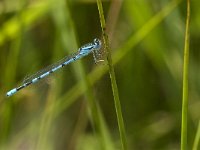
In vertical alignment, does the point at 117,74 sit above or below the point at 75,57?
above

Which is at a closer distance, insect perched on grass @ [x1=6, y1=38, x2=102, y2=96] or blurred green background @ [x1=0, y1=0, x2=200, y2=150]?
insect perched on grass @ [x1=6, y1=38, x2=102, y2=96]

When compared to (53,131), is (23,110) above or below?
above

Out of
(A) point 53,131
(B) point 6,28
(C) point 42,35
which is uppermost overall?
(C) point 42,35

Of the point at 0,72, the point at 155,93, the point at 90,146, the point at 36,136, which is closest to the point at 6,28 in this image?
the point at 0,72

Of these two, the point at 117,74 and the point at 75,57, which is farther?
the point at 117,74

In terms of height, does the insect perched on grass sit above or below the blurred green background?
below

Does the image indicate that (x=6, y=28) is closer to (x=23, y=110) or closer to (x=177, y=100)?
(x=23, y=110)

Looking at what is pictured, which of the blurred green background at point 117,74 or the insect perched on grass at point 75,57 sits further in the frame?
the blurred green background at point 117,74

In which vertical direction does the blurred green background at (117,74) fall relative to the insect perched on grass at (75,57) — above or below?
above
